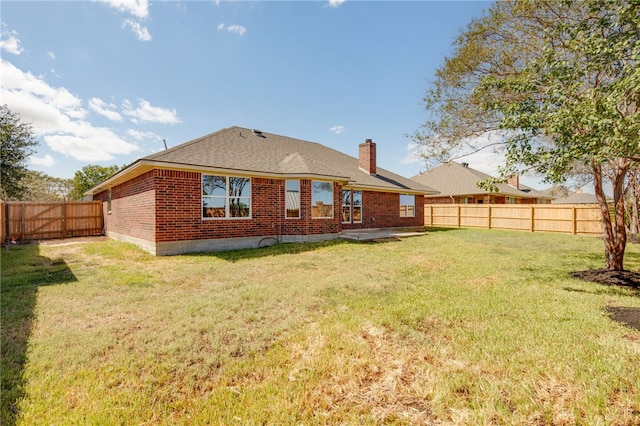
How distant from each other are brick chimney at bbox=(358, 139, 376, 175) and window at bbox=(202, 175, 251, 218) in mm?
10287

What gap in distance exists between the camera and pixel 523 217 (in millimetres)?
19656

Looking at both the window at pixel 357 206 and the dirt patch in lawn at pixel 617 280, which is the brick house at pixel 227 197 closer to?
the window at pixel 357 206

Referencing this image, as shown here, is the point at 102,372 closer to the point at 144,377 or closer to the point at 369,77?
the point at 144,377

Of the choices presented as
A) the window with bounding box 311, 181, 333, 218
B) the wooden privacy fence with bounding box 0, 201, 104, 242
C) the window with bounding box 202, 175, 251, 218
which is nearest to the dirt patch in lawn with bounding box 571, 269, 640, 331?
the window with bounding box 311, 181, 333, 218

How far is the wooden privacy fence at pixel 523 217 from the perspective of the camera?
16.9m

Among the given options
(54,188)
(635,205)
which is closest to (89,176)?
(54,188)

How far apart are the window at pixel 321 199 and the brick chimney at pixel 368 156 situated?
6905 mm

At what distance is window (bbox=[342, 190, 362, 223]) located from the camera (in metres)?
→ 17.0

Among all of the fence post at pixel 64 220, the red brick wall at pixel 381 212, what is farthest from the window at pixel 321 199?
the fence post at pixel 64 220

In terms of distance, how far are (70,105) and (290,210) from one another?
1201 cm

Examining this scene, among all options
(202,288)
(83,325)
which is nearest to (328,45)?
(202,288)

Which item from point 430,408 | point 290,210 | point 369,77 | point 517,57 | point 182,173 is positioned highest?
point 369,77

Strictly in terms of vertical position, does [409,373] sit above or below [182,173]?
below

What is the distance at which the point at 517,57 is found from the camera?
26.9ft
